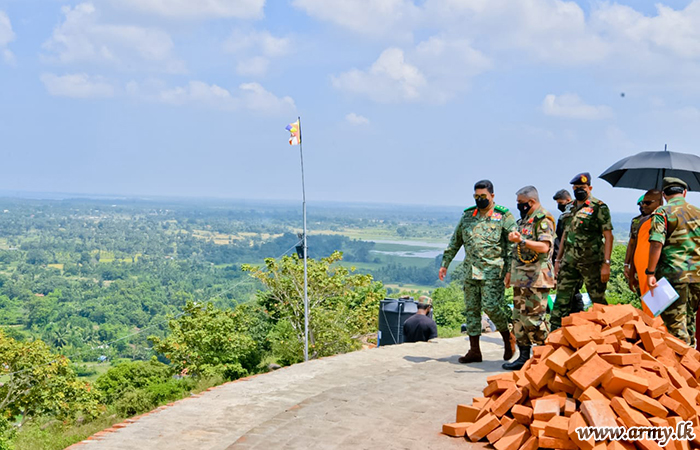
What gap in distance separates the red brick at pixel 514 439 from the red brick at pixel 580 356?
502 millimetres

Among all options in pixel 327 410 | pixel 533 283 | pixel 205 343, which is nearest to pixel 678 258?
pixel 533 283

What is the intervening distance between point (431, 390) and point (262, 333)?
32706mm

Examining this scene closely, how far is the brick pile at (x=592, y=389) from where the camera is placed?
148 inches

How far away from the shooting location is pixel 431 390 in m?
5.90

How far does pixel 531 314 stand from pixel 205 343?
2613cm

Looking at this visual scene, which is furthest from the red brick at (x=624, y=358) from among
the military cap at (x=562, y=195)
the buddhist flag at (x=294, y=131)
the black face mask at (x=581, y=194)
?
the buddhist flag at (x=294, y=131)

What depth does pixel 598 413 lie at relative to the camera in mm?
3723

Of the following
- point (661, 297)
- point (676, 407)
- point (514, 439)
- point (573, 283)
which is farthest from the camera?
point (573, 283)

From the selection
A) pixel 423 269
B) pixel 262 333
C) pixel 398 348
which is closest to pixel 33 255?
pixel 423 269

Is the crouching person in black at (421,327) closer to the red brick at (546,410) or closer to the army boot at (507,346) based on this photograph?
the army boot at (507,346)

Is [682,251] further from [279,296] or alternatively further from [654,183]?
[279,296]

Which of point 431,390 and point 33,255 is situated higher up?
point 431,390

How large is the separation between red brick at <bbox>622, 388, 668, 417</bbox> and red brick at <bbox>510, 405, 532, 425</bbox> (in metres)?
0.59

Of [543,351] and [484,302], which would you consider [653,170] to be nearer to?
[484,302]
